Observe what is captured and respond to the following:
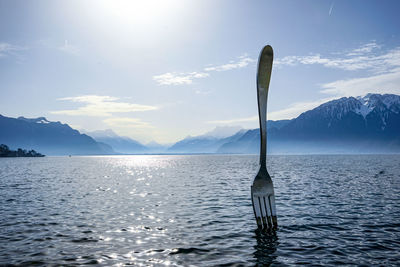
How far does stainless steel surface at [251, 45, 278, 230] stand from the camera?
13.7m

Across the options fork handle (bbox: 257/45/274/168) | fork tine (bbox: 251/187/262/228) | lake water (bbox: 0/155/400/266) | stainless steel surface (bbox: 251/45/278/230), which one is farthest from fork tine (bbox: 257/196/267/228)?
fork handle (bbox: 257/45/274/168)

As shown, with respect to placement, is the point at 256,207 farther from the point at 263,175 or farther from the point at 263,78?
the point at 263,78

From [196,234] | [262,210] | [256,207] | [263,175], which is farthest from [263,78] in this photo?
[196,234]

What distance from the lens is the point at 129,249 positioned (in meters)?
14.2

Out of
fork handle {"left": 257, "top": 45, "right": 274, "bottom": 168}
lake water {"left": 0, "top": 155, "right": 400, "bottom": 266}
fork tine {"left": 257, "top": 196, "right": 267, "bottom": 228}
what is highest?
fork handle {"left": 257, "top": 45, "right": 274, "bottom": 168}

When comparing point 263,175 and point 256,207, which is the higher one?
point 263,175

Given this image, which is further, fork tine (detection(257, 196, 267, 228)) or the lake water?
fork tine (detection(257, 196, 267, 228))

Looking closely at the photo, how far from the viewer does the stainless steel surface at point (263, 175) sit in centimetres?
1372

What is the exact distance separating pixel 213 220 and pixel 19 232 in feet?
43.1

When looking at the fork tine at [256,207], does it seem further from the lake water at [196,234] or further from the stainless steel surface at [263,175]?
the lake water at [196,234]

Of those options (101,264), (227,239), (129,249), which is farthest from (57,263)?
(227,239)

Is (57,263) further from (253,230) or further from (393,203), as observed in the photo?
(393,203)

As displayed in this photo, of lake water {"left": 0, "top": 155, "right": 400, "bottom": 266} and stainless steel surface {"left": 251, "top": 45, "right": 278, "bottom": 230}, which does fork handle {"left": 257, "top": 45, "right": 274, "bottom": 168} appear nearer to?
stainless steel surface {"left": 251, "top": 45, "right": 278, "bottom": 230}

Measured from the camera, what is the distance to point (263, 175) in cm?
1522
